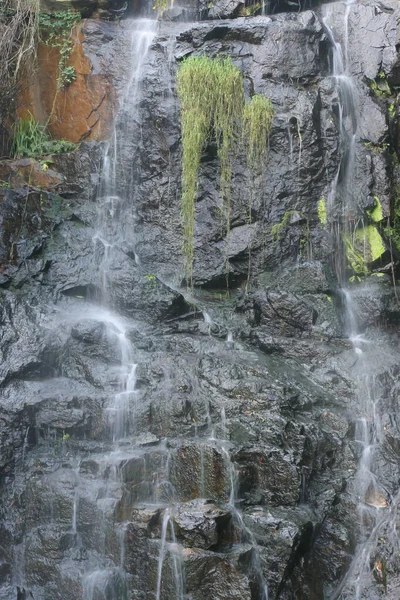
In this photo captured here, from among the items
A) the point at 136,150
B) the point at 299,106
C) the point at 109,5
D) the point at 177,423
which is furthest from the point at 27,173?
the point at 177,423

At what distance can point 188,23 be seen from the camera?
36.8 ft

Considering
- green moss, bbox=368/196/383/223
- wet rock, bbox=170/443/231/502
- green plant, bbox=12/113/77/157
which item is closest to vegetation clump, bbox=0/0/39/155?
green plant, bbox=12/113/77/157

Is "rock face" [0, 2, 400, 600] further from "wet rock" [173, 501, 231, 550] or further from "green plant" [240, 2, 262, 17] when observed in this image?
"green plant" [240, 2, 262, 17]

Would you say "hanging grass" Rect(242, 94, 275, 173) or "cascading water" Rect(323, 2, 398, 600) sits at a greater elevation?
"hanging grass" Rect(242, 94, 275, 173)

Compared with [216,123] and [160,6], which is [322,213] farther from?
[160,6]

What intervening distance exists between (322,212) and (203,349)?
10.4 ft

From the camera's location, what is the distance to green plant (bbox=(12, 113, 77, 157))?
10359mm

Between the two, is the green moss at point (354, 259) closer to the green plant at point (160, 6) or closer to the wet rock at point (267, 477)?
the wet rock at point (267, 477)

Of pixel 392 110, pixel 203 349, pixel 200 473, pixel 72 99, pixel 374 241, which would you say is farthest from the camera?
pixel 72 99

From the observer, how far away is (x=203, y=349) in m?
8.24

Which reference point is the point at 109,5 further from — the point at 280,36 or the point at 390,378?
the point at 390,378

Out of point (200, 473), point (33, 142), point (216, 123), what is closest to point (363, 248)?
point (216, 123)

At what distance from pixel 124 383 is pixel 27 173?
428cm

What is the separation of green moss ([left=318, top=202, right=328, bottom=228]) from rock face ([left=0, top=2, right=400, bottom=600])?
12 centimetres
